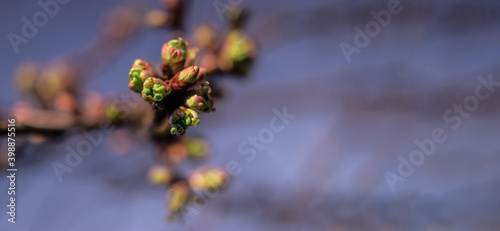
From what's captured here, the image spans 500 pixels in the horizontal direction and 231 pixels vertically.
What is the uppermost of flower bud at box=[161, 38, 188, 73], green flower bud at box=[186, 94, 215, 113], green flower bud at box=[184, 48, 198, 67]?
green flower bud at box=[184, 48, 198, 67]

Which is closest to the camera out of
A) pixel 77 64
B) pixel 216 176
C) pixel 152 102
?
pixel 152 102

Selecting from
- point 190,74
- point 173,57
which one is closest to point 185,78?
point 190,74

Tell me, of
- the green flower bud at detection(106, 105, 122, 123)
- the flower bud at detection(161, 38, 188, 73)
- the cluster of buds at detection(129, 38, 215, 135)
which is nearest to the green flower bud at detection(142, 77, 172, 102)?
the cluster of buds at detection(129, 38, 215, 135)

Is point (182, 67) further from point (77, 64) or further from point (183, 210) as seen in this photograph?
point (77, 64)

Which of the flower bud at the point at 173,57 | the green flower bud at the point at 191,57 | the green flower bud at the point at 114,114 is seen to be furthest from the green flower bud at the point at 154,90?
the green flower bud at the point at 114,114

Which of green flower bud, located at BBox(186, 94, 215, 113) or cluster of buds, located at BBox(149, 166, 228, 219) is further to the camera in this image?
cluster of buds, located at BBox(149, 166, 228, 219)

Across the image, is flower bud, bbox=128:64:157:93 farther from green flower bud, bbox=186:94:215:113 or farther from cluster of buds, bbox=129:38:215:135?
green flower bud, bbox=186:94:215:113

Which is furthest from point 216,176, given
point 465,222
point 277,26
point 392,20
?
point 465,222
